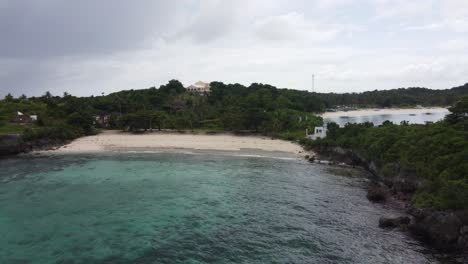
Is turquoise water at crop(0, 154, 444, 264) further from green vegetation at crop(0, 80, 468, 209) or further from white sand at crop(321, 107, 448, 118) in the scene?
white sand at crop(321, 107, 448, 118)

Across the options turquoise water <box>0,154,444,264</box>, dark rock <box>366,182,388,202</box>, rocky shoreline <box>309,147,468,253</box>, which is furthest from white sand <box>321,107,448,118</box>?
dark rock <box>366,182,388,202</box>

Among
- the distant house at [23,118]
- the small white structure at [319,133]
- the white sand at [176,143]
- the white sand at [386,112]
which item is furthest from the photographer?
the white sand at [386,112]

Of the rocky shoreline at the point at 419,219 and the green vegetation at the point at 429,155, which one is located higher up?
the green vegetation at the point at 429,155

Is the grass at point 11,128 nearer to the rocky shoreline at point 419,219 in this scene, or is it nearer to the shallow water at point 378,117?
the rocky shoreline at point 419,219

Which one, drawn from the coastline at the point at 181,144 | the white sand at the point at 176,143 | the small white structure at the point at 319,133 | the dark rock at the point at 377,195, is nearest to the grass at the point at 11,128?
the coastline at the point at 181,144

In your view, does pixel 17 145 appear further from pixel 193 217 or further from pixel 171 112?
pixel 193 217

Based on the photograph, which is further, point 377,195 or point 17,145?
point 17,145

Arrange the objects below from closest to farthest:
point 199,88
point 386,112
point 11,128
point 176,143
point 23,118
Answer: point 11,128
point 176,143
point 23,118
point 199,88
point 386,112

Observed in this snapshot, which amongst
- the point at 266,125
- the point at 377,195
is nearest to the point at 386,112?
the point at 266,125
